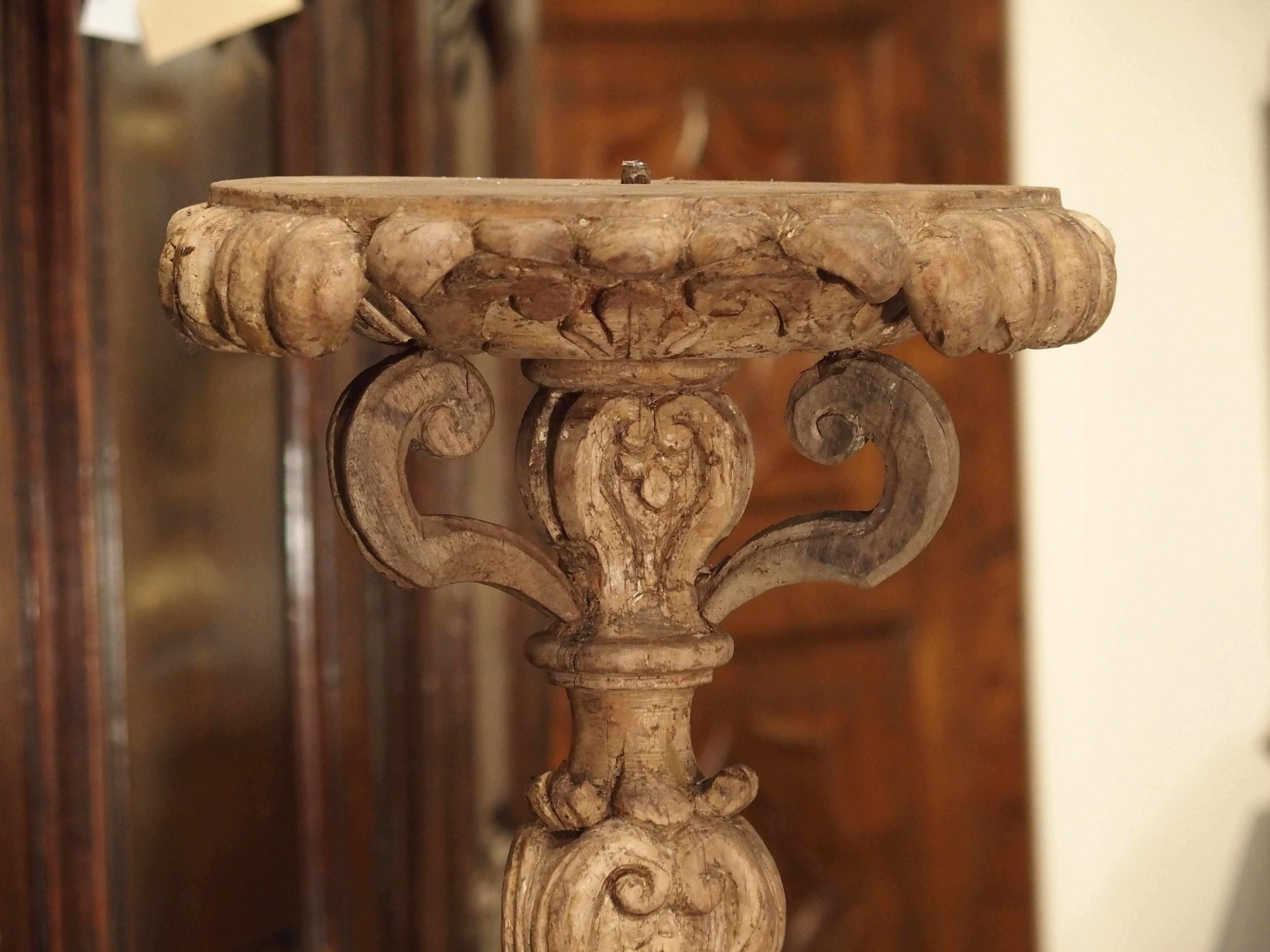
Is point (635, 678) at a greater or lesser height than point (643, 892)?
greater

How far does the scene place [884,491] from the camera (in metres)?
0.86

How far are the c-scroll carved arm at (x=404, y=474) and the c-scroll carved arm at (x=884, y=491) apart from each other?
4.3 inches

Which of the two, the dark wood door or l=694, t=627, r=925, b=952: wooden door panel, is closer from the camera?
the dark wood door

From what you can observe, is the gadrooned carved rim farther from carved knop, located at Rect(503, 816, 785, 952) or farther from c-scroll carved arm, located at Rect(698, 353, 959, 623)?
carved knop, located at Rect(503, 816, 785, 952)

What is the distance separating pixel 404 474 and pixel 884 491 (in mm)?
251

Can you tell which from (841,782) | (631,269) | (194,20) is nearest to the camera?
(631,269)

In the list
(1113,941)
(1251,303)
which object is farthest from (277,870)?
(1251,303)

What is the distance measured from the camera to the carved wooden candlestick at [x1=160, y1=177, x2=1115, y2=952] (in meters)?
0.68

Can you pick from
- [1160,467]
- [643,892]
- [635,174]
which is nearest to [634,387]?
[635,174]

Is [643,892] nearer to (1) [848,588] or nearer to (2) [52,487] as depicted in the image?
(2) [52,487]

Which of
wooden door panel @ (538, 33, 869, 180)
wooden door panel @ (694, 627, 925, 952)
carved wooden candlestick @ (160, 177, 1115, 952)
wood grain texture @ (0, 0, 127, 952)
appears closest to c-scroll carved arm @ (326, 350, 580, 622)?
carved wooden candlestick @ (160, 177, 1115, 952)

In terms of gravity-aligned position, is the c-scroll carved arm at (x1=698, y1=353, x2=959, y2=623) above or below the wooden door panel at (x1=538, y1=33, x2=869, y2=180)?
below

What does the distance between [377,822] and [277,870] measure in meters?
0.14

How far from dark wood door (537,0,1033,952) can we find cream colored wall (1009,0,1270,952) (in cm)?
6
